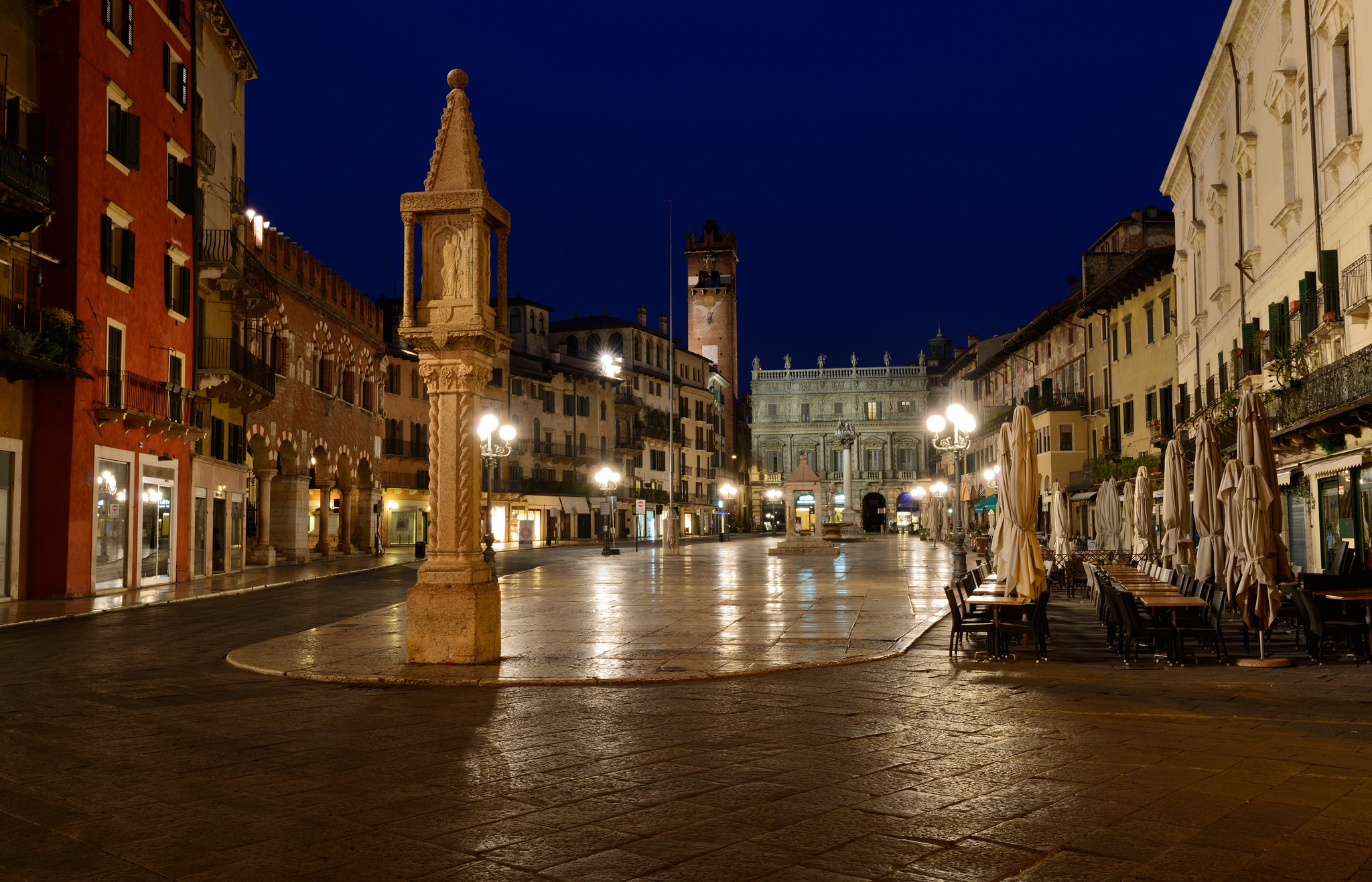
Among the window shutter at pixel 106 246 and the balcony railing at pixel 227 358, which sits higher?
the window shutter at pixel 106 246

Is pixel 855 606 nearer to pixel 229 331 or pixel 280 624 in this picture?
pixel 280 624

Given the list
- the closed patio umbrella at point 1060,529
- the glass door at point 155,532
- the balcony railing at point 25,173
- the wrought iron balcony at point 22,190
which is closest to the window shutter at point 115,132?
the wrought iron balcony at point 22,190

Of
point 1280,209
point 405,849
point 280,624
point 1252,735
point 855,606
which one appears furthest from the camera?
point 1280,209

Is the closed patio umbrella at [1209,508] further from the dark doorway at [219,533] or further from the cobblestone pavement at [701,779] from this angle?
the dark doorway at [219,533]

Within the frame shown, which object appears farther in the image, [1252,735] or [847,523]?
[847,523]

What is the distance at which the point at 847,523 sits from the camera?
217 feet

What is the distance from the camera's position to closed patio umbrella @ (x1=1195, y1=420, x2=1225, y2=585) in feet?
48.6

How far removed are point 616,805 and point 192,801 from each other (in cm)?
229

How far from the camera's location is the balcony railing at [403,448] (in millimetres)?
56594

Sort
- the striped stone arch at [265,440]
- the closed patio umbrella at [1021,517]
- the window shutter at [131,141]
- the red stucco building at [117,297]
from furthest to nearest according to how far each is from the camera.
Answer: the striped stone arch at [265,440] → the window shutter at [131,141] → the red stucco building at [117,297] → the closed patio umbrella at [1021,517]

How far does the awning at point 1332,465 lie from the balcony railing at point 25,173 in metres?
23.3

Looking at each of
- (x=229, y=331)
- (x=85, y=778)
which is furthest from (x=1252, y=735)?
(x=229, y=331)

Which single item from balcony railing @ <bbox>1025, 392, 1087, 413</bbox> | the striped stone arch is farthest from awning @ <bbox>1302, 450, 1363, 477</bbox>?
the striped stone arch

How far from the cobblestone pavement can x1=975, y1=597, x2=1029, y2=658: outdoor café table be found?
1.31 metres
